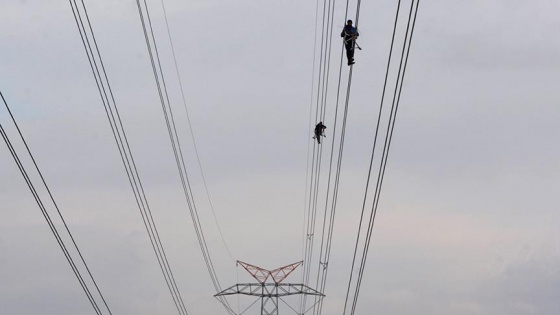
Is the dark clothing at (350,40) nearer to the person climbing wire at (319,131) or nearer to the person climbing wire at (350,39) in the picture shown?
the person climbing wire at (350,39)

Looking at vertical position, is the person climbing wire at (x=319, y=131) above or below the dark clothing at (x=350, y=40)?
above


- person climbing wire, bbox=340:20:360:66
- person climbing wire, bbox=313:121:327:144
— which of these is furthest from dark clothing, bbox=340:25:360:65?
person climbing wire, bbox=313:121:327:144

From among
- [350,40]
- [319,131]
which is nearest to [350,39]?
[350,40]

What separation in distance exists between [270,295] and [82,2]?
5338cm

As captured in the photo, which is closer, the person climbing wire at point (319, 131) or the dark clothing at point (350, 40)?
the dark clothing at point (350, 40)

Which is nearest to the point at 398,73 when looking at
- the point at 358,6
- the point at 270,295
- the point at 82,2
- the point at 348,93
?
the point at 358,6

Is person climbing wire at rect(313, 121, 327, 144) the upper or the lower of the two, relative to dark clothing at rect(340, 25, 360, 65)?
upper

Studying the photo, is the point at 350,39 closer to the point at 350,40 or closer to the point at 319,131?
the point at 350,40

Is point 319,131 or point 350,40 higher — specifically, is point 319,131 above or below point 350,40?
above

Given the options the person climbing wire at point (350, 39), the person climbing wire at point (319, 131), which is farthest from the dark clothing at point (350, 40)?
the person climbing wire at point (319, 131)

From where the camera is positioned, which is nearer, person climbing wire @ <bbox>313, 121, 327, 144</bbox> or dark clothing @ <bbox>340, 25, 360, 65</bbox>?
dark clothing @ <bbox>340, 25, 360, 65</bbox>

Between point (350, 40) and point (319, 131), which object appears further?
point (319, 131)

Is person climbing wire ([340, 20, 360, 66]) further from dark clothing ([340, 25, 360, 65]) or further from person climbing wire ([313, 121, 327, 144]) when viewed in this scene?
person climbing wire ([313, 121, 327, 144])

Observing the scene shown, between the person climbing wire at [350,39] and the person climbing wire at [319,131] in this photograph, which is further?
the person climbing wire at [319,131]
